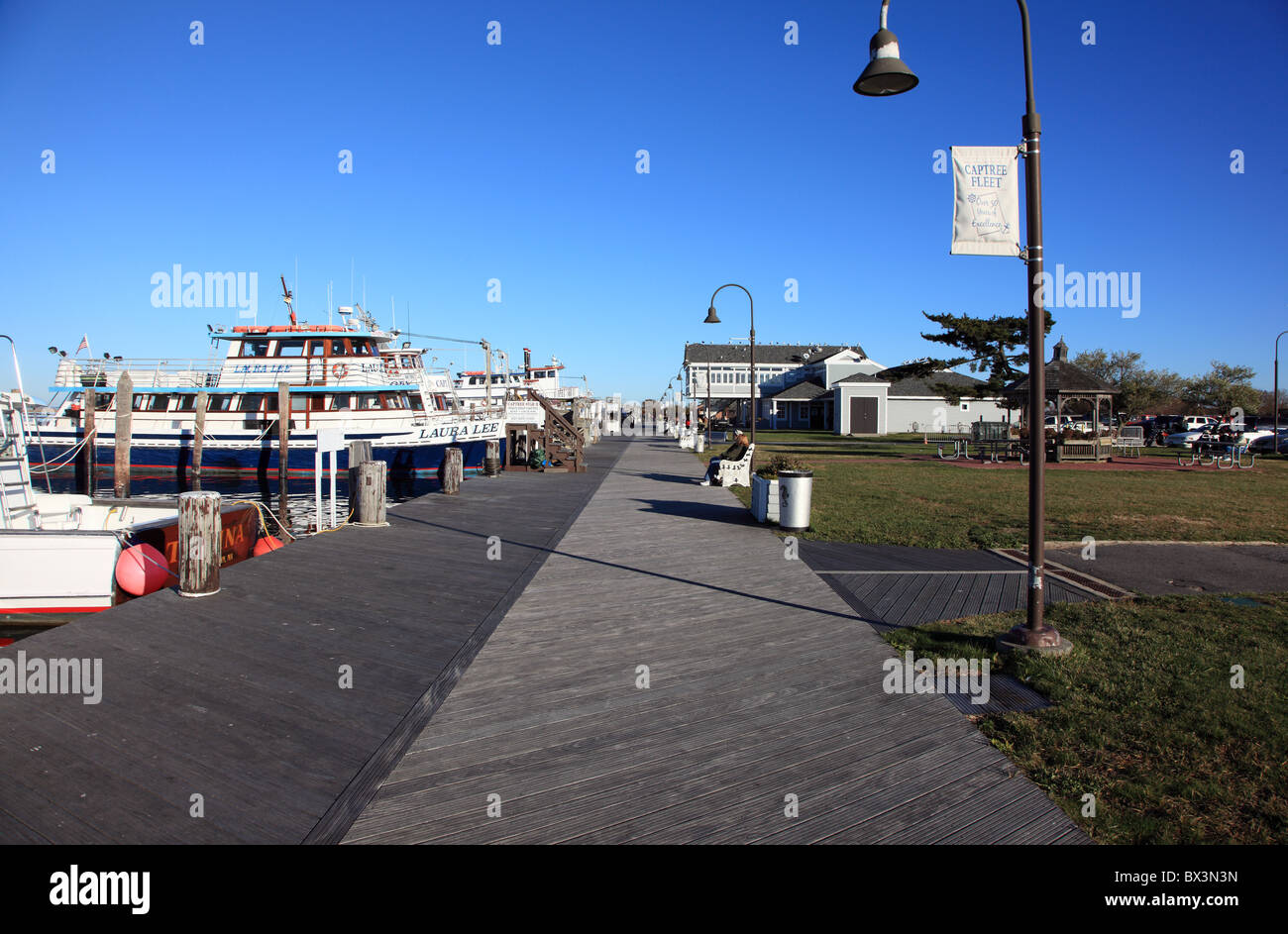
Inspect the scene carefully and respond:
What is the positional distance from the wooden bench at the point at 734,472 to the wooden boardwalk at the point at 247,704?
33.3ft

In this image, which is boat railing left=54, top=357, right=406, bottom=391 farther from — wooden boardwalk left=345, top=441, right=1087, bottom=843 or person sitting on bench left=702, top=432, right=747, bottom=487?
wooden boardwalk left=345, top=441, right=1087, bottom=843

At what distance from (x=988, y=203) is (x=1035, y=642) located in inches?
135

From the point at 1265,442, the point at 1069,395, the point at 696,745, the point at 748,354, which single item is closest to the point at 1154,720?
the point at 696,745

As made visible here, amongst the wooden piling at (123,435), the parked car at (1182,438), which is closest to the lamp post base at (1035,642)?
the wooden piling at (123,435)

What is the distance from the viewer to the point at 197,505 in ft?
22.0

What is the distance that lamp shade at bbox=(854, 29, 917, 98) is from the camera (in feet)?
18.8

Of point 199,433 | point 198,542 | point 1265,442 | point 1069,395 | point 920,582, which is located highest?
point 1069,395

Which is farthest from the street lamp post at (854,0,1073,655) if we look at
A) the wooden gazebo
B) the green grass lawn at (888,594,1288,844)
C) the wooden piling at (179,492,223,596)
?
the wooden gazebo

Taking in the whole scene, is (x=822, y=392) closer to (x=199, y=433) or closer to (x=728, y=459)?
(x=728, y=459)

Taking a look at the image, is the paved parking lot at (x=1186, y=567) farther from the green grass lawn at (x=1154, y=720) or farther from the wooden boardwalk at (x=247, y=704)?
the wooden boardwalk at (x=247, y=704)

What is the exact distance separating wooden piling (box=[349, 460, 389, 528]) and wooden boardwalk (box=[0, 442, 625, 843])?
2.78m

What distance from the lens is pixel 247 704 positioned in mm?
4441

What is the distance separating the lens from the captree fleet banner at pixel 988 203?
17.9ft
